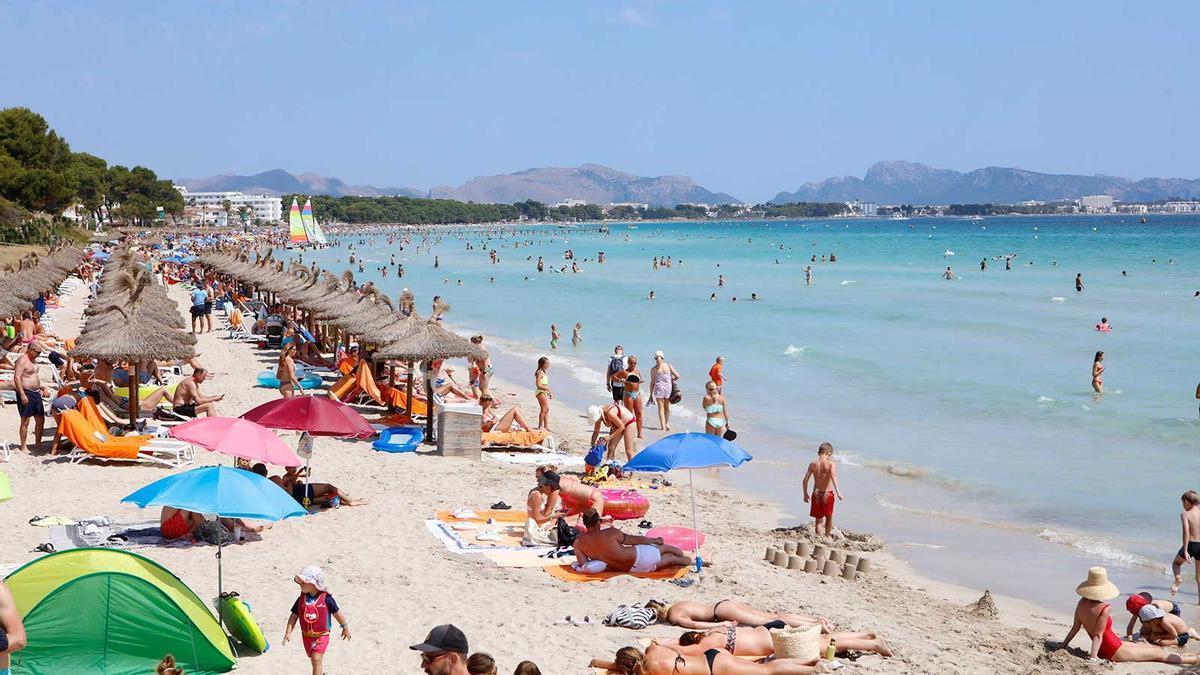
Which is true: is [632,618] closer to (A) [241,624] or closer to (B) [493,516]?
(A) [241,624]

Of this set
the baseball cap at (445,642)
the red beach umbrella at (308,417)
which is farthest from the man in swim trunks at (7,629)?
the red beach umbrella at (308,417)

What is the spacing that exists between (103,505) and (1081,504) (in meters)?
9.73

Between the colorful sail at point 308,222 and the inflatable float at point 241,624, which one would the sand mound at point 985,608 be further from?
the colorful sail at point 308,222

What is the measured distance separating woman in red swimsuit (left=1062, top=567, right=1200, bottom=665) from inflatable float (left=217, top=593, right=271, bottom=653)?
5193mm

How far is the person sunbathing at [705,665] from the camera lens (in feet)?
19.4

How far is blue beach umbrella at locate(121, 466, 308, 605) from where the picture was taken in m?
6.93

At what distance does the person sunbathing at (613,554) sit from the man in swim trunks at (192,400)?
21.8 ft

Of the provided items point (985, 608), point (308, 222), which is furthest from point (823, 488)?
point (308, 222)

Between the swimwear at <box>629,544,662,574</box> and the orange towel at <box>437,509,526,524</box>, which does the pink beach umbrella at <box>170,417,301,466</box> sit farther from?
the swimwear at <box>629,544,662,574</box>

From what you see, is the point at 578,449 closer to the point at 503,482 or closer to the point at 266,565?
the point at 503,482

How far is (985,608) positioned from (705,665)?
322 centimetres

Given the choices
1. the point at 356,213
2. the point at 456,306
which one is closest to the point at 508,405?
the point at 456,306

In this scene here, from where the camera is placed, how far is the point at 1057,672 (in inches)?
277

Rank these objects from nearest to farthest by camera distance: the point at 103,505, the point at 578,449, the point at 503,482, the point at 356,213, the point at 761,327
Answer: the point at 103,505 < the point at 503,482 < the point at 578,449 < the point at 761,327 < the point at 356,213
